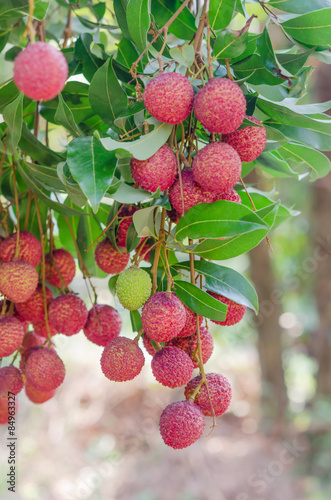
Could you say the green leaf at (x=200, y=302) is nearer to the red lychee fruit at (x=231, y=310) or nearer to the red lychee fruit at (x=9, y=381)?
the red lychee fruit at (x=231, y=310)

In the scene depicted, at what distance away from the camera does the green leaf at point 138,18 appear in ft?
1.72

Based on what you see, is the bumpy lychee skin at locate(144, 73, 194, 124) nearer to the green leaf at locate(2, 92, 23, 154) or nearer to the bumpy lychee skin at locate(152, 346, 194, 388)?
the green leaf at locate(2, 92, 23, 154)

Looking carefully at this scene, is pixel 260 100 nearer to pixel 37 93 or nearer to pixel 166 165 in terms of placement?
pixel 166 165

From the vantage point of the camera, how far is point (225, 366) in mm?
3693

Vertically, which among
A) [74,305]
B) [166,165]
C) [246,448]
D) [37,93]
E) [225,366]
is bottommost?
[225,366]

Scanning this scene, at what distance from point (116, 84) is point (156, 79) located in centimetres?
9

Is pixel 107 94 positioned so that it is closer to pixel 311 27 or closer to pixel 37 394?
pixel 311 27

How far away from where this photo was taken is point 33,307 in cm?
70

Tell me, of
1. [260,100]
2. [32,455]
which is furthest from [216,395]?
[32,455]

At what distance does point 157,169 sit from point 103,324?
0.99 ft

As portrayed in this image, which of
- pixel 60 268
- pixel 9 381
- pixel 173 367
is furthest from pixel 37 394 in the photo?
pixel 173 367

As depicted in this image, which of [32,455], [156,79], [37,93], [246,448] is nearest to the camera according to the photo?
[37,93]

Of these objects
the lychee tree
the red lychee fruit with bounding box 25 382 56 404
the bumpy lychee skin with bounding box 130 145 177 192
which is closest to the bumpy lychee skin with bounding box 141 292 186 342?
the lychee tree

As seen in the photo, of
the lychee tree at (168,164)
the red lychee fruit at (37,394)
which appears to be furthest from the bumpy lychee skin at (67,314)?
the red lychee fruit at (37,394)
